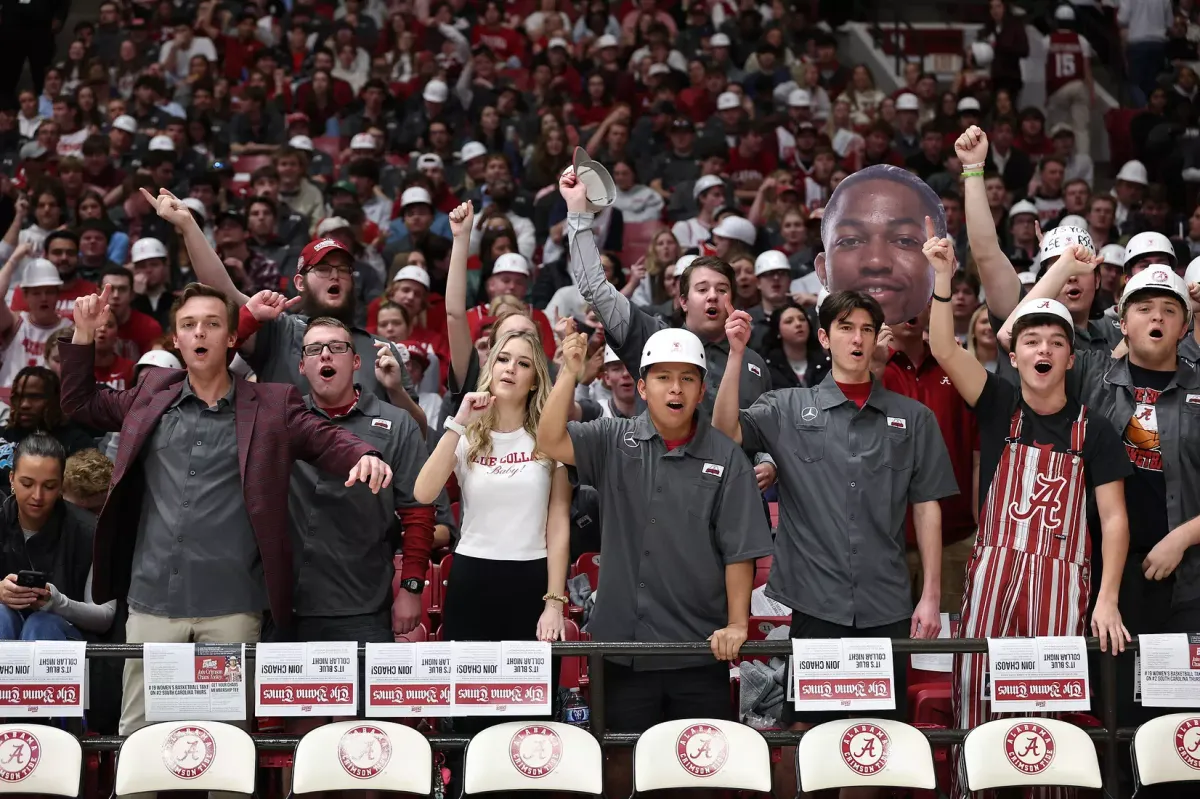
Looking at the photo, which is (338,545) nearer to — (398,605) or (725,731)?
(398,605)

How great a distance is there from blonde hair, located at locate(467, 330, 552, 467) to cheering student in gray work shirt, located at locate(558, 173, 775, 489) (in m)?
0.37

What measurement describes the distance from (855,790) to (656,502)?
1.33m

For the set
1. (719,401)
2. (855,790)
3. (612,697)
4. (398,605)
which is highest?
(719,401)

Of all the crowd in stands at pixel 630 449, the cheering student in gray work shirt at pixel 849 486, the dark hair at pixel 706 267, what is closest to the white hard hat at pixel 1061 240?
the crowd in stands at pixel 630 449

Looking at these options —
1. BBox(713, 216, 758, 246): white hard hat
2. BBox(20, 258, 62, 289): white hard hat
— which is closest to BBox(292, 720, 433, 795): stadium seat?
BBox(20, 258, 62, 289): white hard hat

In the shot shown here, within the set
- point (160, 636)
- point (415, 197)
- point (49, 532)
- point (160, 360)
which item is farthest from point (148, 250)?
point (160, 636)

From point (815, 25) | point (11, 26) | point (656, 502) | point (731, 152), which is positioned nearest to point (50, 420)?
point (656, 502)

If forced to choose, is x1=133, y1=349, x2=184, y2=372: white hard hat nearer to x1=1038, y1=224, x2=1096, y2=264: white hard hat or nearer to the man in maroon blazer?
the man in maroon blazer

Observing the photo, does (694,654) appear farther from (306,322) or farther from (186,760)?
(306,322)

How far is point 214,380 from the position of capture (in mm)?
5738

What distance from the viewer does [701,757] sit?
5.20 metres

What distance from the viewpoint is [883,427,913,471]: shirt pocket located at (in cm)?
563

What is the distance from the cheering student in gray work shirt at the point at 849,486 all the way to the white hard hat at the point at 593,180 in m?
1.05

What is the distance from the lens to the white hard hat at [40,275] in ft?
30.6
